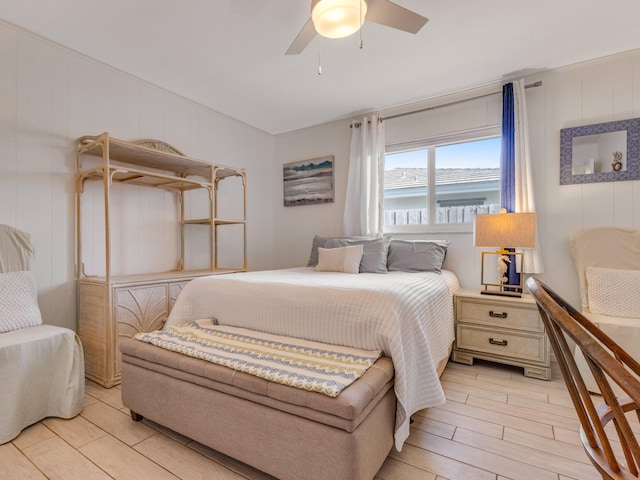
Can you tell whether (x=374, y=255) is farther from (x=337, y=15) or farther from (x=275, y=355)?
(x=337, y=15)

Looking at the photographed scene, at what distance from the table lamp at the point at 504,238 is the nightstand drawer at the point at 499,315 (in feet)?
0.52

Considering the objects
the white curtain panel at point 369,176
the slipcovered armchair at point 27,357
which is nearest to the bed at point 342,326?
the slipcovered armchair at point 27,357

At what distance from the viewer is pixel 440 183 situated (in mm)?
3330

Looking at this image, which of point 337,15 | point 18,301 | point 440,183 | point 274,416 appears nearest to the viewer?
point 274,416

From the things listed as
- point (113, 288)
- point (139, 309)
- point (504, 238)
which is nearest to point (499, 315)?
point (504, 238)

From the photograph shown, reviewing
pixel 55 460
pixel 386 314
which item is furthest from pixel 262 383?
pixel 55 460

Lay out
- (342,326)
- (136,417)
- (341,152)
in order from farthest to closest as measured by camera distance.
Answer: (341,152)
(136,417)
(342,326)

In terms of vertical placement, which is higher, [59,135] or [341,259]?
[59,135]

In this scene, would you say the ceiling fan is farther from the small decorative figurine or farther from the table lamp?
the small decorative figurine

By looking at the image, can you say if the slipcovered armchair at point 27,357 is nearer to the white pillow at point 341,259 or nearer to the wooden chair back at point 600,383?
the white pillow at point 341,259

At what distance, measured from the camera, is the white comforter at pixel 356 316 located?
154 cm

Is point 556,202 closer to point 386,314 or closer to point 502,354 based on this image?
point 502,354

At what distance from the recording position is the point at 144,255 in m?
3.00

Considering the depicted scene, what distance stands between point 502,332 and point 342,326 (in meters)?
1.58
